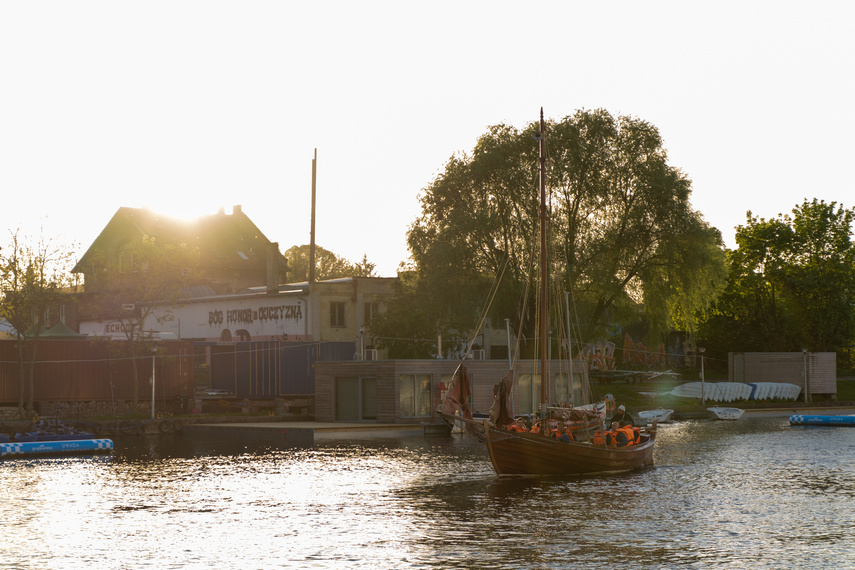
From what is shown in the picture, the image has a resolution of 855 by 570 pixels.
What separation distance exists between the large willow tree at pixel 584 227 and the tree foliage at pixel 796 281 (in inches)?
769

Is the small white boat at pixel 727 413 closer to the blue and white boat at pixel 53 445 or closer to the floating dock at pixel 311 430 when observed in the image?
the floating dock at pixel 311 430

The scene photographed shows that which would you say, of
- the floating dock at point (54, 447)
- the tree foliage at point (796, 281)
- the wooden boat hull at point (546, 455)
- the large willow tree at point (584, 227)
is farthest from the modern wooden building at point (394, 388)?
the tree foliage at point (796, 281)

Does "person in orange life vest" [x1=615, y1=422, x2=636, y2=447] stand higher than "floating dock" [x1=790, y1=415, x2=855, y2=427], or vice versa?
"person in orange life vest" [x1=615, y1=422, x2=636, y2=447]

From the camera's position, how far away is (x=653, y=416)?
201ft

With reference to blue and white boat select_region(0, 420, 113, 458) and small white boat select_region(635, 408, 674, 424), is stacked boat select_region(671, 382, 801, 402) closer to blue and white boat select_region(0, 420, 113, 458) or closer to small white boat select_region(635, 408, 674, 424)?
small white boat select_region(635, 408, 674, 424)

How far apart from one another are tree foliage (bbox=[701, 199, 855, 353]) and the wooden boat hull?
51.9 m

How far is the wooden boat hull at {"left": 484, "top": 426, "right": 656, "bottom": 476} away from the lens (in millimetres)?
33594

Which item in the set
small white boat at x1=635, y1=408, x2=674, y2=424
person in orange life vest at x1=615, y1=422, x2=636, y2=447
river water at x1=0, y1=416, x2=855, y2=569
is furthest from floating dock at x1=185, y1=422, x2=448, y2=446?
person in orange life vest at x1=615, y1=422, x2=636, y2=447

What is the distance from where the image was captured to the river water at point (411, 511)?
21.2m

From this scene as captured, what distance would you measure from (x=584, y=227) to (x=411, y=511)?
42141mm

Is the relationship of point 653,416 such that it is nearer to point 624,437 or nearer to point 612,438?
point 624,437

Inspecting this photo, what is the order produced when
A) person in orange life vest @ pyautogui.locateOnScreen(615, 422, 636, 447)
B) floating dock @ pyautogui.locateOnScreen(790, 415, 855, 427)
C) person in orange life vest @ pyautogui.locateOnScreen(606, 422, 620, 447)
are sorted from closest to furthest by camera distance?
person in orange life vest @ pyautogui.locateOnScreen(606, 422, 620, 447) < person in orange life vest @ pyautogui.locateOnScreen(615, 422, 636, 447) < floating dock @ pyautogui.locateOnScreen(790, 415, 855, 427)

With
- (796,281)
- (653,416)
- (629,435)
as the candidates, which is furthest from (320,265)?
(629,435)

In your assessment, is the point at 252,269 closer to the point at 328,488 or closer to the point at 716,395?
the point at 716,395
